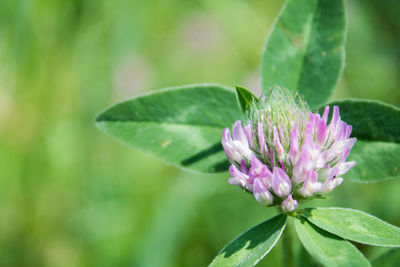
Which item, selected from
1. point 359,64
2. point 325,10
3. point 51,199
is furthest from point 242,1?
point 325,10

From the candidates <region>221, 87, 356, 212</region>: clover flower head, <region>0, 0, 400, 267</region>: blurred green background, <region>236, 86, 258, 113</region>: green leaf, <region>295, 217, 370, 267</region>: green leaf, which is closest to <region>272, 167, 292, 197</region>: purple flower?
<region>221, 87, 356, 212</region>: clover flower head

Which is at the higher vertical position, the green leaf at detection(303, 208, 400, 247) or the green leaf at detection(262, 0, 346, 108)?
the green leaf at detection(262, 0, 346, 108)

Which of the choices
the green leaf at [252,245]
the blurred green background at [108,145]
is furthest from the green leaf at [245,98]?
the blurred green background at [108,145]

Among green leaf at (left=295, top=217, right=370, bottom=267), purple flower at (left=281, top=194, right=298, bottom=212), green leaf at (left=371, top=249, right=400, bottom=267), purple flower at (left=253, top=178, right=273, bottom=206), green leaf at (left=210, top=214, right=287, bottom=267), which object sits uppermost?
purple flower at (left=253, top=178, right=273, bottom=206)

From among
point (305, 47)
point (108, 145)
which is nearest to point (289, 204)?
point (305, 47)

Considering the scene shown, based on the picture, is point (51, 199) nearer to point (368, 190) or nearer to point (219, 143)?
point (219, 143)

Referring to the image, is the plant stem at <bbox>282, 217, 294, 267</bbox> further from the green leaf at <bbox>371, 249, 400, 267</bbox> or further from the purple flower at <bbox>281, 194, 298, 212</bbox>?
the green leaf at <bbox>371, 249, 400, 267</bbox>
